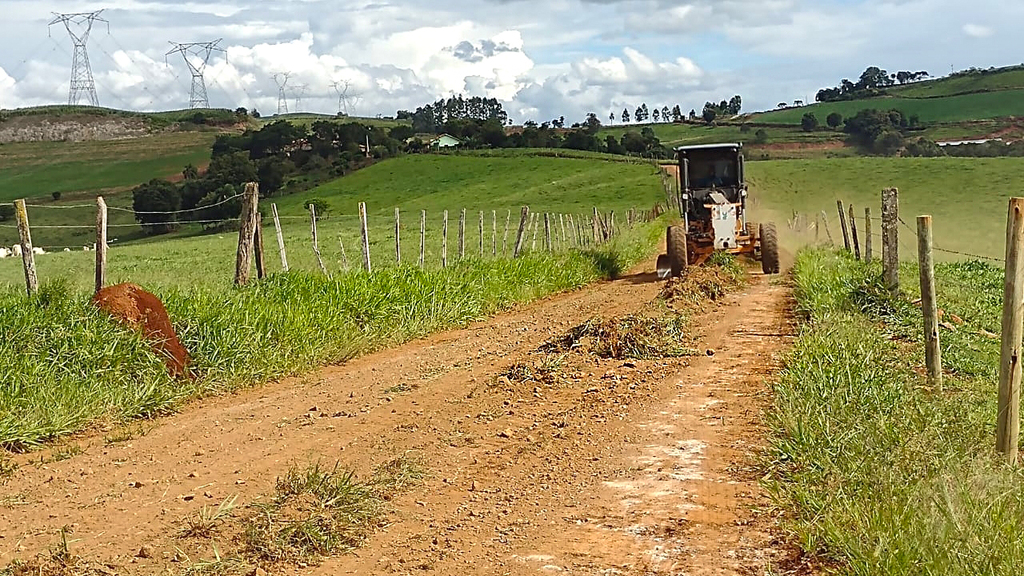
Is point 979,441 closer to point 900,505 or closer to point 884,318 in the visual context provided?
point 900,505

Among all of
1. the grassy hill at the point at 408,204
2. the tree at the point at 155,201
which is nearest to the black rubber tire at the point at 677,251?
the grassy hill at the point at 408,204

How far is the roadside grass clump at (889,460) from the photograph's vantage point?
16.1ft

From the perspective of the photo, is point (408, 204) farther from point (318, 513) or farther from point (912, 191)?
point (318, 513)

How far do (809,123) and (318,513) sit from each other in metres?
96.6

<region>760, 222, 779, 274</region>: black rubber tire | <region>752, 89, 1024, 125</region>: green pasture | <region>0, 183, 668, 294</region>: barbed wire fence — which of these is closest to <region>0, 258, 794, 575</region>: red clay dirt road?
<region>0, 183, 668, 294</region>: barbed wire fence

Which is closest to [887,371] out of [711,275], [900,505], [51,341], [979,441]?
[979,441]

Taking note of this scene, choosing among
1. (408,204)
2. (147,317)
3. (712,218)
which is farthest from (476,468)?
(408,204)

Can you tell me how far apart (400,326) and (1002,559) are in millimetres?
9901

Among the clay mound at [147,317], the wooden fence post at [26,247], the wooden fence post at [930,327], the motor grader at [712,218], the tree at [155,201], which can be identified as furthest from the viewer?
the tree at [155,201]

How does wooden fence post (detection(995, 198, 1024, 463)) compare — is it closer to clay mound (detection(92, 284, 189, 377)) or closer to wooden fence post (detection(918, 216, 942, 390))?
wooden fence post (detection(918, 216, 942, 390))

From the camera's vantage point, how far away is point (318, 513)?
19.4ft

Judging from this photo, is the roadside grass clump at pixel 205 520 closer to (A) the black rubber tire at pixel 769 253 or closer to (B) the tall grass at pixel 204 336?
(B) the tall grass at pixel 204 336

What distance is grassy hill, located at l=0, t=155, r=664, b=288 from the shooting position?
38.2 metres

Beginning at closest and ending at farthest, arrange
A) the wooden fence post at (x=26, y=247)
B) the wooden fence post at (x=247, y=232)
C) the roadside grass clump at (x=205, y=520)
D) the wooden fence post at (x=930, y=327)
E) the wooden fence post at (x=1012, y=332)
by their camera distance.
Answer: the roadside grass clump at (x=205, y=520)
the wooden fence post at (x=1012, y=332)
the wooden fence post at (x=930, y=327)
the wooden fence post at (x=26, y=247)
the wooden fence post at (x=247, y=232)
